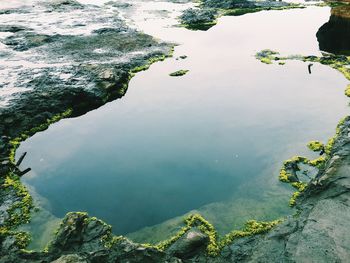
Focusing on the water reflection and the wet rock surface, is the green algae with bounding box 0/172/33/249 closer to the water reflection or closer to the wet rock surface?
the water reflection

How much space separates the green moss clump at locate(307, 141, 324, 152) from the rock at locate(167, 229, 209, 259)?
6449 millimetres

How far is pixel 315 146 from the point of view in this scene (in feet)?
44.3

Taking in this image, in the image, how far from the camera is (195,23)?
33.8 m

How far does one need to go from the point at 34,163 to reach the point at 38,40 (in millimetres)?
15872

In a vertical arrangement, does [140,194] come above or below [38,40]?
below

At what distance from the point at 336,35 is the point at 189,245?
76.6ft

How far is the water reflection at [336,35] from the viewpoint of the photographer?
80.0ft

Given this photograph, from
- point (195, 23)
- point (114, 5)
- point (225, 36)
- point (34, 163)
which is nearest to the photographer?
point (34, 163)

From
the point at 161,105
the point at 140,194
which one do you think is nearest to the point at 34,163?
the point at 140,194

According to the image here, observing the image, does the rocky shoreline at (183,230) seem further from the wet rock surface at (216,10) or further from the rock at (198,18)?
the wet rock surface at (216,10)

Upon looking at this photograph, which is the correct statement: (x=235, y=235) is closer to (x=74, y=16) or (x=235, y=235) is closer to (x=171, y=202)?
(x=171, y=202)

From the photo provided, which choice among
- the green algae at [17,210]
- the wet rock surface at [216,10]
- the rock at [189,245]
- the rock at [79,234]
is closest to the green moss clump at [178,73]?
the wet rock surface at [216,10]

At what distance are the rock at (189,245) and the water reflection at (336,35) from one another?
64.3 feet

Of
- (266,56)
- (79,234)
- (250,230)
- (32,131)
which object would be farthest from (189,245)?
(266,56)
